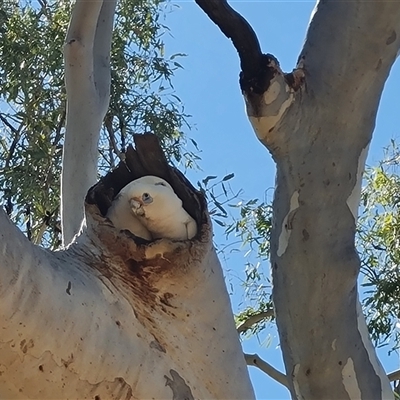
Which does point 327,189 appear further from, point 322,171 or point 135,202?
point 135,202

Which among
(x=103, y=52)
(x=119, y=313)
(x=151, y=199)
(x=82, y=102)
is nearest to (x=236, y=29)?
(x=151, y=199)

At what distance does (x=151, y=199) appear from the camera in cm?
110

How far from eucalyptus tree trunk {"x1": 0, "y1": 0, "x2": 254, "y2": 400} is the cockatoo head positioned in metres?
0.04

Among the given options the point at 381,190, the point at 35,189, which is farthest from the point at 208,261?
the point at 381,190

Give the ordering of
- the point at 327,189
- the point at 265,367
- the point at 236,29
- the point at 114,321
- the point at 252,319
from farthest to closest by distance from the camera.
A: the point at 252,319
the point at 265,367
the point at 327,189
the point at 236,29
the point at 114,321

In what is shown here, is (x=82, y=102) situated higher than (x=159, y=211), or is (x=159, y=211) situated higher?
(x=82, y=102)

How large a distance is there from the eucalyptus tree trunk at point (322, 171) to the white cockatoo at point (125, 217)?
45 centimetres

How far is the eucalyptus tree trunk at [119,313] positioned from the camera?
2.89 ft

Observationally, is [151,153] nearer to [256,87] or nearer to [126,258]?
[126,258]

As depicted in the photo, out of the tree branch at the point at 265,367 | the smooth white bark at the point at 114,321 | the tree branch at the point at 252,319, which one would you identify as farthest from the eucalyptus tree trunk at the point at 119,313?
the tree branch at the point at 252,319

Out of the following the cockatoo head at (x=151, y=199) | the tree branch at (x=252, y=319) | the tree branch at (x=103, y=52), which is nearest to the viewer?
the cockatoo head at (x=151, y=199)

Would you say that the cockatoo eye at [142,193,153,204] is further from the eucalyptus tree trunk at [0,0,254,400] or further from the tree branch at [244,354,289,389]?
the tree branch at [244,354,289,389]

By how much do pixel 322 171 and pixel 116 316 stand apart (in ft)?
2.28

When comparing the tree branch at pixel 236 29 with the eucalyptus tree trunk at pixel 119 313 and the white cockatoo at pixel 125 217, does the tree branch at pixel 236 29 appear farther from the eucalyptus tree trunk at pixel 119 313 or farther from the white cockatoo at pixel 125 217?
the white cockatoo at pixel 125 217
